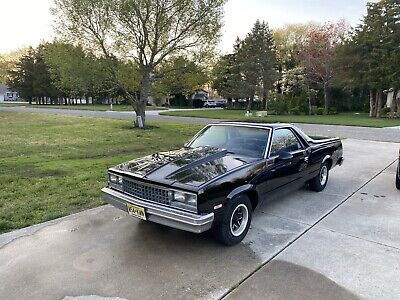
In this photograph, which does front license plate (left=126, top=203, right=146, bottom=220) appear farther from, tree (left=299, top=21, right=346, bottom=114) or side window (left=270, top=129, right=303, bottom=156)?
tree (left=299, top=21, right=346, bottom=114)

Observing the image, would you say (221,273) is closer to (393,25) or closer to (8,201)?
(8,201)

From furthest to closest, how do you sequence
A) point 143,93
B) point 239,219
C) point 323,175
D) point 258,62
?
point 258,62 → point 143,93 → point 323,175 → point 239,219

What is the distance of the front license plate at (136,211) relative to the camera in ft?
11.2

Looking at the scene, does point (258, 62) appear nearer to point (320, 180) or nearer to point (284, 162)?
point (320, 180)

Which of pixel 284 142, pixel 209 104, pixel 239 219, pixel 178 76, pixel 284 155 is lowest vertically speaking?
pixel 239 219

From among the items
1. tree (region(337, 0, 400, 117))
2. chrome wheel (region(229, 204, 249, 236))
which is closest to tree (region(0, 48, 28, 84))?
tree (region(337, 0, 400, 117))

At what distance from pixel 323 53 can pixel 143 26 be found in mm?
22633

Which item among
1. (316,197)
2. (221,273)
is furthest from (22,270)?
(316,197)

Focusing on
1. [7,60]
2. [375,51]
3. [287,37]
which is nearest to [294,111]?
[375,51]

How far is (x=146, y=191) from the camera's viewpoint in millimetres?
3514

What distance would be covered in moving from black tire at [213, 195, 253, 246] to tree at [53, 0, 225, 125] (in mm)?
13041

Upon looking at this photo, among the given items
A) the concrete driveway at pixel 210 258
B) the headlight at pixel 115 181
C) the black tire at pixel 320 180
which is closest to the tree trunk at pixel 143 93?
the black tire at pixel 320 180

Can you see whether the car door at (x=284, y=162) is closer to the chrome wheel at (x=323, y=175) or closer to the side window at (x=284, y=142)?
the side window at (x=284, y=142)

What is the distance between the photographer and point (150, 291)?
2.68 meters
